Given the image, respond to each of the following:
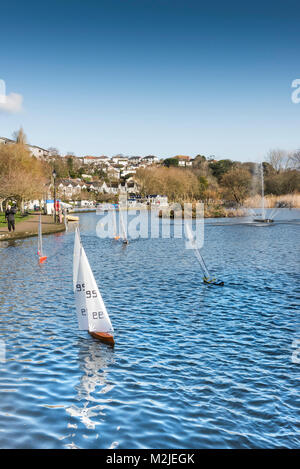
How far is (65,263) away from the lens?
26.0 metres

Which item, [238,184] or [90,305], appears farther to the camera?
[238,184]

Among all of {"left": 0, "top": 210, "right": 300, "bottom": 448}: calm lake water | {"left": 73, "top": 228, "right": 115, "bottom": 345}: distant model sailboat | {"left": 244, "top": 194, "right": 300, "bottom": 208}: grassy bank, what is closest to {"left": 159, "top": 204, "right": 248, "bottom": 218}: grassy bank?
{"left": 244, "top": 194, "right": 300, "bottom": 208}: grassy bank

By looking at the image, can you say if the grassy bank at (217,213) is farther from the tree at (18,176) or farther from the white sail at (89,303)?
the white sail at (89,303)

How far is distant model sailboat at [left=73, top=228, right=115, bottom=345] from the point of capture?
11.8 meters

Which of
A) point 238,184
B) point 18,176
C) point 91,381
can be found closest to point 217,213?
point 238,184

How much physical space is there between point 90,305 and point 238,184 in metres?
68.1

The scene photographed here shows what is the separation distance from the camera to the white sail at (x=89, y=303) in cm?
1178

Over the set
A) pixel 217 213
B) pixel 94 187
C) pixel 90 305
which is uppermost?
pixel 94 187

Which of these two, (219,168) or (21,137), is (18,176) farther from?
(219,168)

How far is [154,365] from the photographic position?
10.8 metres

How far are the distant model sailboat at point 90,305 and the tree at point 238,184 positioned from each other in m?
67.0

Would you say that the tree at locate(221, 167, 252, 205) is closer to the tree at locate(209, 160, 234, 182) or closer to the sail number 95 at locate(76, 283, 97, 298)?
the tree at locate(209, 160, 234, 182)

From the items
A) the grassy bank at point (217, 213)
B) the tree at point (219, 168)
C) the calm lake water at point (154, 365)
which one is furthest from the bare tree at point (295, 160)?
the calm lake water at point (154, 365)
